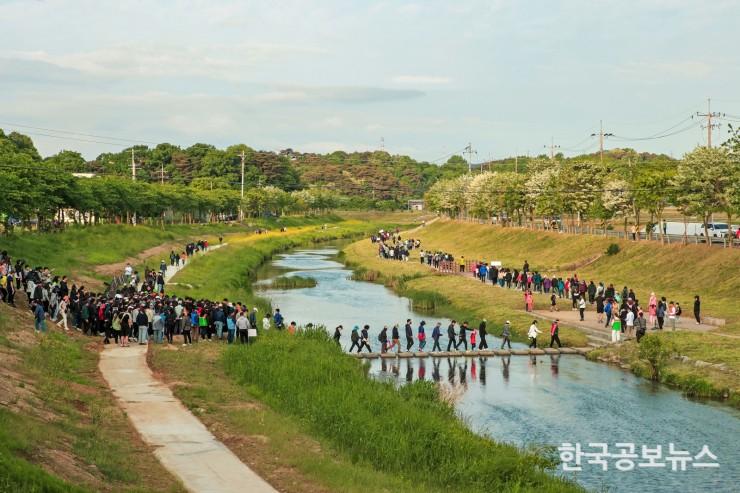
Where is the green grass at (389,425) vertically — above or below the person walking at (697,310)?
below

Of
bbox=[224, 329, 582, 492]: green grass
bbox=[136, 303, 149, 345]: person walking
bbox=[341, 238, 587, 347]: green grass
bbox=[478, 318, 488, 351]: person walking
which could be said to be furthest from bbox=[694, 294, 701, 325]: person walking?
bbox=[136, 303, 149, 345]: person walking

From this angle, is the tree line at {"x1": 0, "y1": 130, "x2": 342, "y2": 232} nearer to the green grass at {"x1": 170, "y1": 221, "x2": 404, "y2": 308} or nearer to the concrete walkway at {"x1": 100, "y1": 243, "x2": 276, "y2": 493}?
the green grass at {"x1": 170, "y1": 221, "x2": 404, "y2": 308}

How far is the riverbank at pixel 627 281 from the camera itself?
33719 mm

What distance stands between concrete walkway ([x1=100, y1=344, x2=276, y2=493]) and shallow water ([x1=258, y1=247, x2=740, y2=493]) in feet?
29.3

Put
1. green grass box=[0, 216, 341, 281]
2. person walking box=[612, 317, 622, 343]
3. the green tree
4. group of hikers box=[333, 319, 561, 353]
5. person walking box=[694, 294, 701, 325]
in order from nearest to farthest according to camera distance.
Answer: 1. group of hikers box=[333, 319, 561, 353]
2. person walking box=[612, 317, 622, 343]
3. person walking box=[694, 294, 701, 325]
4. the green tree
5. green grass box=[0, 216, 341, 281]

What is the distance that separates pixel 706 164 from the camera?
58.0 meters

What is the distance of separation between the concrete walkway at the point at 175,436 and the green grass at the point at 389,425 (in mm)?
2822

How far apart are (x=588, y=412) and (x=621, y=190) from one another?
48.1 meters

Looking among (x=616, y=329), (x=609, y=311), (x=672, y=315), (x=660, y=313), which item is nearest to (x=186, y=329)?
(x=616, y=329)

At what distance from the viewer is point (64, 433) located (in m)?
19.1

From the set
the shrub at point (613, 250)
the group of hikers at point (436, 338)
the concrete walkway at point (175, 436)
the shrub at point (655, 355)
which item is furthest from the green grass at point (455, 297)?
the concrete walkway at point (175, 436)

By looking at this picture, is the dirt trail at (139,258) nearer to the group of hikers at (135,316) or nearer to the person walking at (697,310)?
the group of hikers at (135,316)

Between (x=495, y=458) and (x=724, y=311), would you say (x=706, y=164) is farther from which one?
(x=495, y=458)

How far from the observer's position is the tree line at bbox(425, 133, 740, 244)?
5767 centimetres
